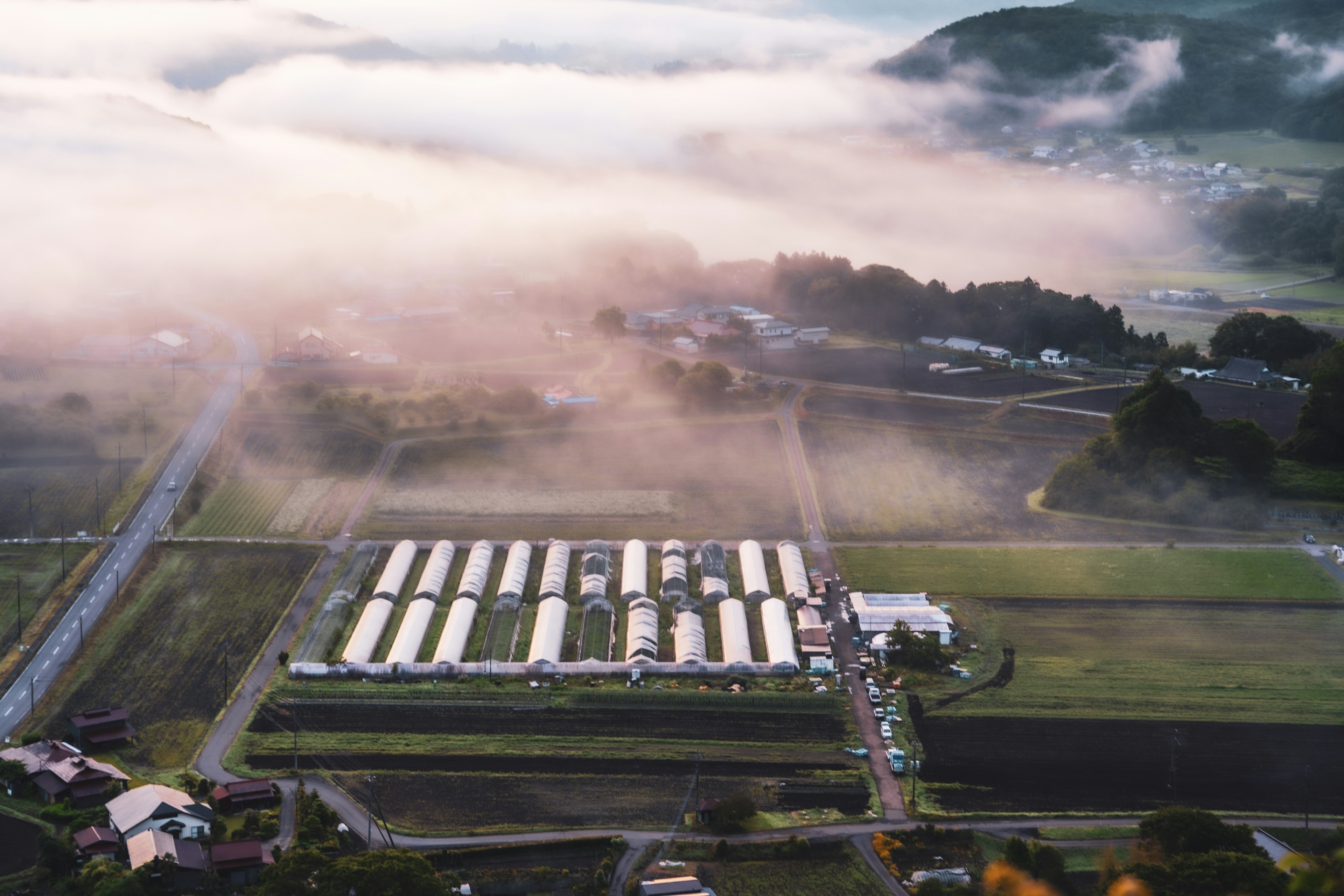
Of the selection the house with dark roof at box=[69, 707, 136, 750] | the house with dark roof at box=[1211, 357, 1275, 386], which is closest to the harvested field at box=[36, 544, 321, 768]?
the house with dark roof at box=[69, 707, 136, 750]

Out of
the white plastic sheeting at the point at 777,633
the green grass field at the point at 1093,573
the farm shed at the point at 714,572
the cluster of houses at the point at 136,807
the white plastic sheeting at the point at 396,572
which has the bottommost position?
the cluster of houses at the point at 136,807

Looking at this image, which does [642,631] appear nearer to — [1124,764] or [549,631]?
[549,631]

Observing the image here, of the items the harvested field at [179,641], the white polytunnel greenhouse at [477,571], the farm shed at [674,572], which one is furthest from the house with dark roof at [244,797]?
the farm shed at [674,572]

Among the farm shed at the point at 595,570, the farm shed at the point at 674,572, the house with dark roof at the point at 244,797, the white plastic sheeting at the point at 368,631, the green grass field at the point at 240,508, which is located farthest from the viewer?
the green grass field at the point at 240,508

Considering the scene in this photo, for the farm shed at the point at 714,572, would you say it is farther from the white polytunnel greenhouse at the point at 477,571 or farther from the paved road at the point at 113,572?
the paved road at the point at 113,572

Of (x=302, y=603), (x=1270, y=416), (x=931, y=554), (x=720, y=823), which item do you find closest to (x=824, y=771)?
(x=720, y=823)
